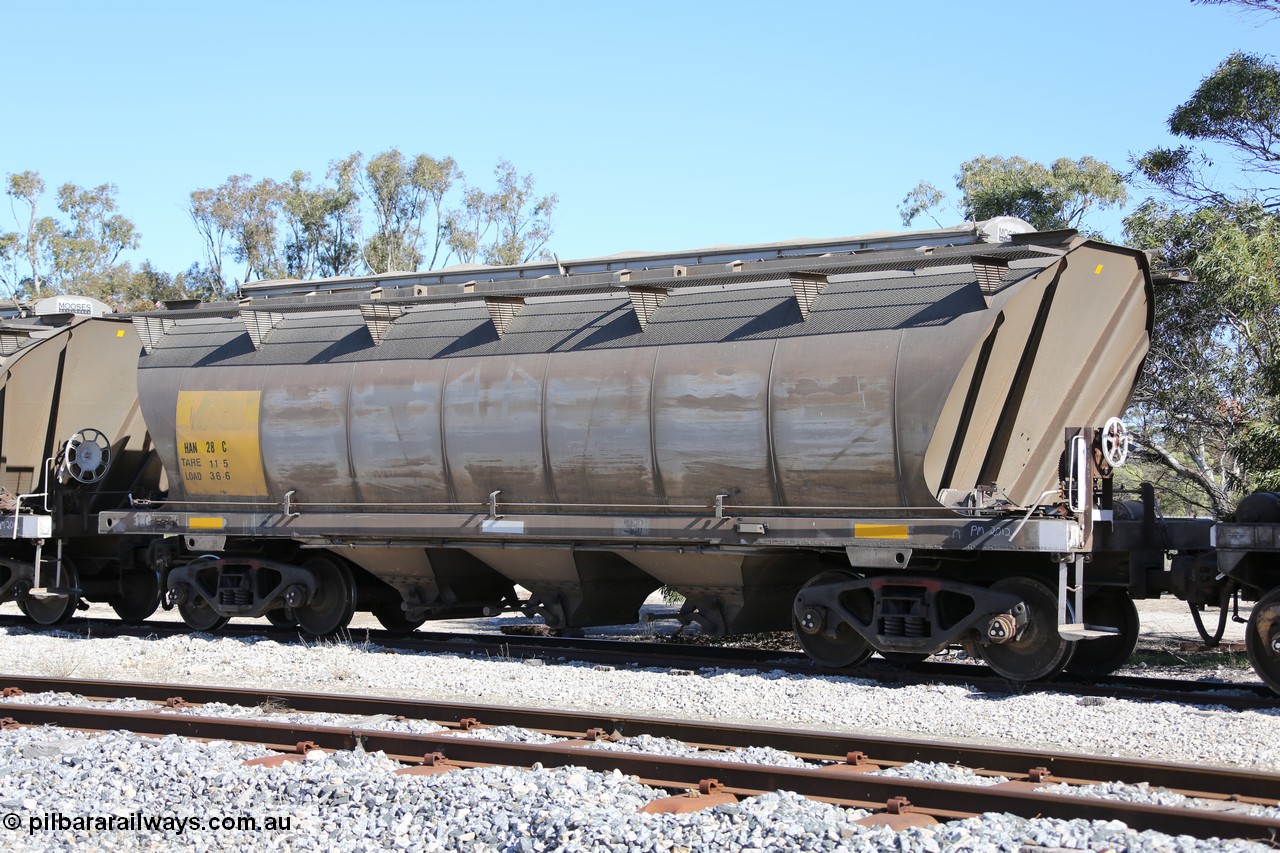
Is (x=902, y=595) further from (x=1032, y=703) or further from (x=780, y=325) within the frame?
(x=780, y=325)

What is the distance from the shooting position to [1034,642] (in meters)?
11.3

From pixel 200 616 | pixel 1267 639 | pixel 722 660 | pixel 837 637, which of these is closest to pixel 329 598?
pixel 200 616

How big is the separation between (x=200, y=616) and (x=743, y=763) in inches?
435

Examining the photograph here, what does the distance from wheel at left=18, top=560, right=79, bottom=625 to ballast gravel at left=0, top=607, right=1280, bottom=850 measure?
432 cm

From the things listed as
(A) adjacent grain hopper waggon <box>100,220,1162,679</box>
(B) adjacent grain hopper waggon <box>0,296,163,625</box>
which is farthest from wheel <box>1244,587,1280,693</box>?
(B) adjacent grain hopper waggon <box>0,296,163,625</box>

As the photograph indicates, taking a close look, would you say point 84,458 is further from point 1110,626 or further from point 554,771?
point 1110,626

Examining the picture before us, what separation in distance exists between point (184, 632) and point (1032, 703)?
443 inches

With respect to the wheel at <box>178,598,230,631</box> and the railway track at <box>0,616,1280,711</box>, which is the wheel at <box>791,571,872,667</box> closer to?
the railway track at <box>0,616,1280,711</box>

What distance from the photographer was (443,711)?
998 cm

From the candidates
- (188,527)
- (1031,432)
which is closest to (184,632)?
(188,527)

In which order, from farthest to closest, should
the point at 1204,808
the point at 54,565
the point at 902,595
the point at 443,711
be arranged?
the point at 54,565 → the point at 902,595 → the point at 443,711 → the point at 1204,808

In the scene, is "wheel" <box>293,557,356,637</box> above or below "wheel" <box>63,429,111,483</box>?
below

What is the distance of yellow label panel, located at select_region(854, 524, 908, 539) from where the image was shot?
37.5 ft

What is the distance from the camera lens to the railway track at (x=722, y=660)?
10953 mm
